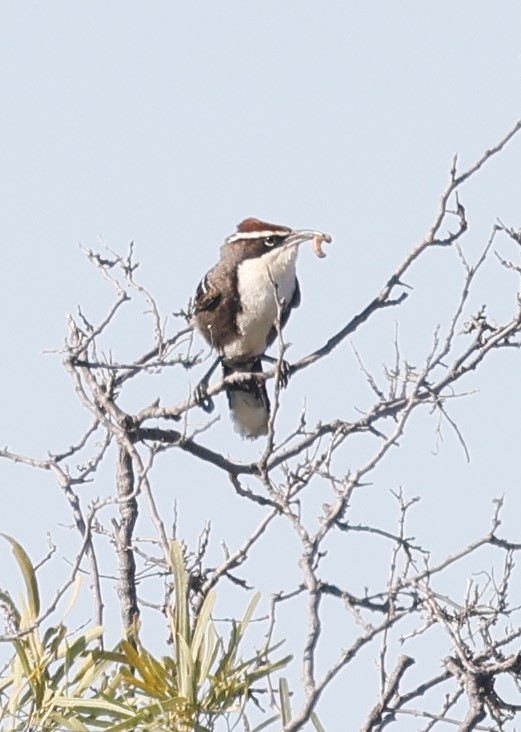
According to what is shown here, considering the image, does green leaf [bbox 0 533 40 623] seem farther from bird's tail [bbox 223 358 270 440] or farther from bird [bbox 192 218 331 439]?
bird's tail [bbox 223 358 270 440]

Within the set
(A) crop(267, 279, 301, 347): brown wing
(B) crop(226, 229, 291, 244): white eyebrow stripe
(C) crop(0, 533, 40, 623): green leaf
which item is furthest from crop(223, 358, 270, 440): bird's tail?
(C) crop(0, 533, 40, 623): green leaf

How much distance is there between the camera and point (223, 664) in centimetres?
367

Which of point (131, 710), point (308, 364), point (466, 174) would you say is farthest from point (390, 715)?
point (308, 364)

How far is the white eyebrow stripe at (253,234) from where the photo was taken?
7746 mm

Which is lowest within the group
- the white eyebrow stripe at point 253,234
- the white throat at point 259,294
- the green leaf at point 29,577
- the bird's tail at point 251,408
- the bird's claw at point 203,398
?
the green leaf at point 29,577

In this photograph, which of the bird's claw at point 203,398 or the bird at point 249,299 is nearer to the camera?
the bird's claw at point 203,398

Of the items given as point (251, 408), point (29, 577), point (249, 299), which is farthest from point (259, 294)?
point (29, 577)

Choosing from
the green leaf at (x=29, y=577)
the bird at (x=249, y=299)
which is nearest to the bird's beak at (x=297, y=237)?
the bird at (x=249, y=299)

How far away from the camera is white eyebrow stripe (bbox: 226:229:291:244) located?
7746 millimetres

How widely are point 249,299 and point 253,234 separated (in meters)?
0.44

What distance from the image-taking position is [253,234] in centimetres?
782

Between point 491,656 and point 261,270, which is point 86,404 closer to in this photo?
point 491,656

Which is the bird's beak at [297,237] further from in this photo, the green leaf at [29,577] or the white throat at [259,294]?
the green leaf at [29,577]

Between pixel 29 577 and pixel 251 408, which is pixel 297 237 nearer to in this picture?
pixel 251 408
